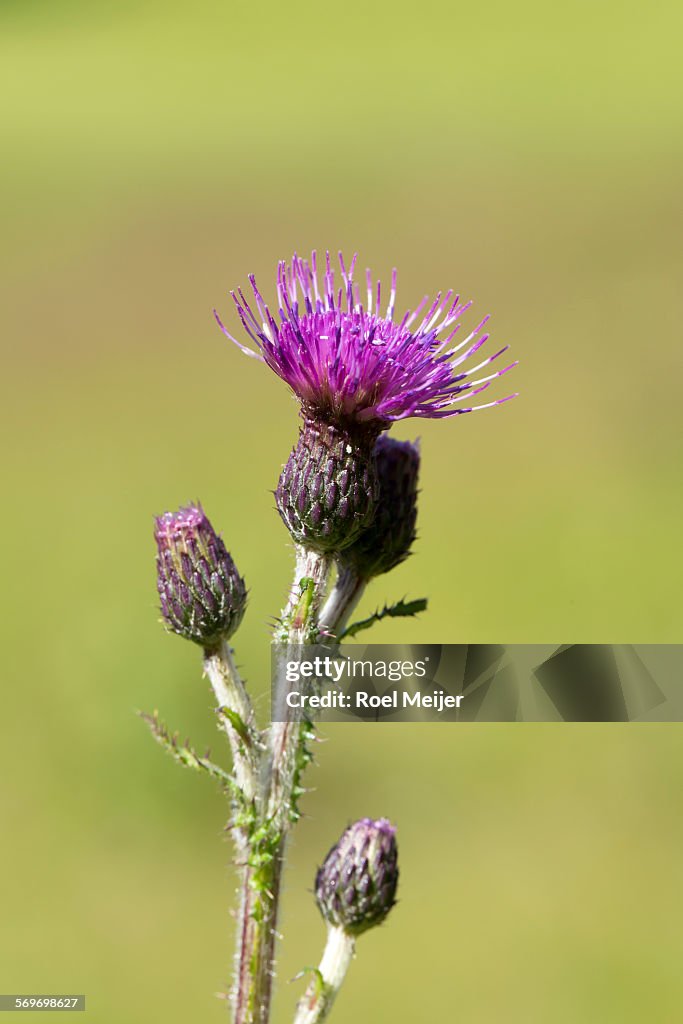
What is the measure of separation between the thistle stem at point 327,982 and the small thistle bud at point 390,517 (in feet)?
2.24

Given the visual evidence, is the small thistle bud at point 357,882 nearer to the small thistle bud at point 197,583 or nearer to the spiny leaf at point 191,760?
the spiny leaf at point 191,760

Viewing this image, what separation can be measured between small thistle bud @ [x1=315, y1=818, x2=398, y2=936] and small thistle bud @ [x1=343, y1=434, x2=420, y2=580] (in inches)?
19.9

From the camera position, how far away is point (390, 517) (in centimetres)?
206

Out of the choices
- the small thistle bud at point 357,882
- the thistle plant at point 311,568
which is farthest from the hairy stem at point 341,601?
the small thistle bud at point 357,882

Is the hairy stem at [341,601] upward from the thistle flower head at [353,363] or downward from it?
downward

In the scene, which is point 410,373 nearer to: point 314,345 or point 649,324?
point 314,345

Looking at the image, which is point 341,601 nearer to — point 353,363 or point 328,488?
point 328,488

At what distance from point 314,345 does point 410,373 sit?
18 centimetres

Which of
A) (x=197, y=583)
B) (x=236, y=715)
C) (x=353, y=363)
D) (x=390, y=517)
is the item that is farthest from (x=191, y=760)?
(x=353, y=363)

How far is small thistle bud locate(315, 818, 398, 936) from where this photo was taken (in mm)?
1951

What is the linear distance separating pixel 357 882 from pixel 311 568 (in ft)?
1.96

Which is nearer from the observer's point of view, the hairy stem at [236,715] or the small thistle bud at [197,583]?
the hairy stem at [236,715]

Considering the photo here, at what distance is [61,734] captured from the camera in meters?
5.72

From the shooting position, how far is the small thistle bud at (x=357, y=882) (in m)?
1.95
